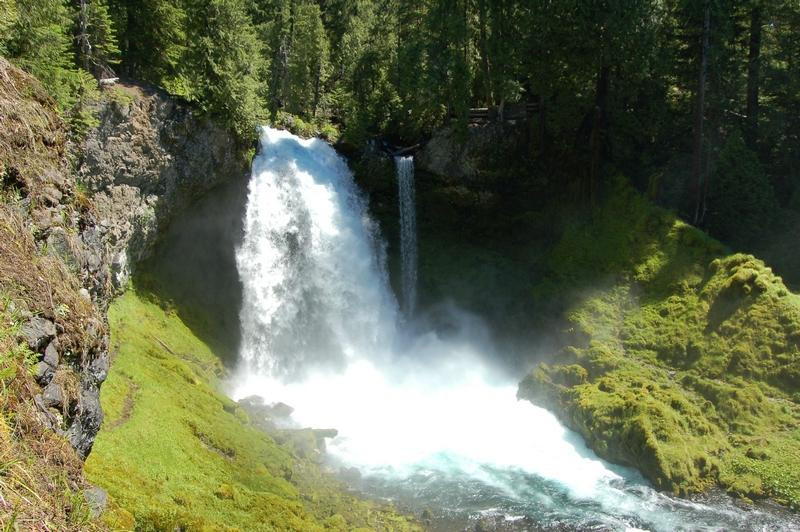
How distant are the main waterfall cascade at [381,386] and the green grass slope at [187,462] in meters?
2.73

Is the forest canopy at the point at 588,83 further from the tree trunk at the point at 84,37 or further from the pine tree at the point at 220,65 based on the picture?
the tree trunk at the point at 84,37

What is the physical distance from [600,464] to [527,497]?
12.1ft

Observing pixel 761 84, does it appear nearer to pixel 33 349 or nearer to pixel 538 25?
Answer: pixel 538 25

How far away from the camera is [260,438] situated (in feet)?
61.6

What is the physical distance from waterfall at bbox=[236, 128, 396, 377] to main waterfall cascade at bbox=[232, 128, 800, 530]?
59mm

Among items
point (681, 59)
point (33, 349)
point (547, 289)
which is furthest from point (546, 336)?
point (33, 349)

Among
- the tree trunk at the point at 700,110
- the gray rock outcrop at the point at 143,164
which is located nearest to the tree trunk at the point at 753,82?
the tree trunk at the point at 700,110

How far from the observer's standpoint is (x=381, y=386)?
90.9 feet

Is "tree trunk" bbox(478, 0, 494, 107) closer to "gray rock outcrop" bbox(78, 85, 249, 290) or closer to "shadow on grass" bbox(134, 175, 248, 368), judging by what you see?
"gray rock outcrop" bbox(78, 85, 249, 290)

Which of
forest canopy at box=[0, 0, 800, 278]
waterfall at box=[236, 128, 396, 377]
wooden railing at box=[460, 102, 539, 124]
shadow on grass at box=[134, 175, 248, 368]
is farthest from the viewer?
wooden railing at box=[460, 102, 539, 124]

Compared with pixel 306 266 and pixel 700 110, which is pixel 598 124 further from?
pixel 306 266

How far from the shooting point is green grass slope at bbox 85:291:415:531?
455 inches

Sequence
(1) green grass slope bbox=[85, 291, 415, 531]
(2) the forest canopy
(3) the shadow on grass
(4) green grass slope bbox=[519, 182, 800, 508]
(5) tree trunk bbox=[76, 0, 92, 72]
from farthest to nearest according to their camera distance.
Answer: (2) the forest canopy < (3) the shadow on grass < (5) tree trunk bbox=[76, 0, 92, 72] < (4) green grass slope bbox=[519, 182, 800, 508] < (1) green grass slope bbox=[85, 291, 415, 531]

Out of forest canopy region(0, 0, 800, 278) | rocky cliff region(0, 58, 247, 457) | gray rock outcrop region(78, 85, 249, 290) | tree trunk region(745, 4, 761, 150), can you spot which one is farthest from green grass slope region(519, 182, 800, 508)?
rocky cliff region(0, 58, 247, 457)
